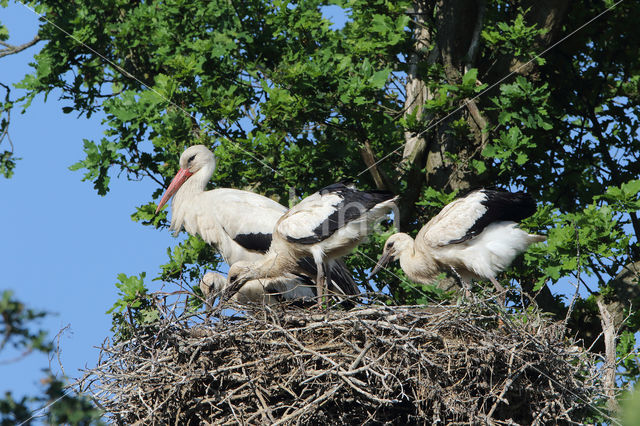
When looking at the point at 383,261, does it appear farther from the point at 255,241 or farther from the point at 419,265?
the point at 255,241

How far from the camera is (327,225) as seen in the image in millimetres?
6121

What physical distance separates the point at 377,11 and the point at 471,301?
3.99 metres

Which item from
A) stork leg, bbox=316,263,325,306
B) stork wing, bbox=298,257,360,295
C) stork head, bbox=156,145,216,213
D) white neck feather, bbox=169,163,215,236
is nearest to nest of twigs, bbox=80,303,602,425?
stork leg, bbox=316,263,325,306

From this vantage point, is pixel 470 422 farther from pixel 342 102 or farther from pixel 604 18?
pixel 604 18

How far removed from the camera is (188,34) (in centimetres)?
867

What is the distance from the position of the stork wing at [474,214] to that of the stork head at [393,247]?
209mm

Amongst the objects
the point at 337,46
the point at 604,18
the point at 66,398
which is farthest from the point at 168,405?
the point at 604,18

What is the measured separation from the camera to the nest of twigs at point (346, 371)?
479 centimetres

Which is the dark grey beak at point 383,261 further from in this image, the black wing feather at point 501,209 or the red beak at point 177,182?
the red beak at point 177,182

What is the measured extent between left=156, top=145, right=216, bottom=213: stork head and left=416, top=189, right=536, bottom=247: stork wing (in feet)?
6.69

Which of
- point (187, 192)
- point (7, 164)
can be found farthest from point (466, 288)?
point (7, 164)

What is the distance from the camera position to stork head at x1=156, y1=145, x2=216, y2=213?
750 centimetres

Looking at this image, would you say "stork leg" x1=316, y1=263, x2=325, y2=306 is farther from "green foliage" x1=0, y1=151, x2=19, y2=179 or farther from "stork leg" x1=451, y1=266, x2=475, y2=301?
"green foliage" x1=0, y1=151, x2=19, y2=179

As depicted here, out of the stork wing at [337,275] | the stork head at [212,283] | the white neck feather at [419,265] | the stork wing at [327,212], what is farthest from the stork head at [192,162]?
the white neck feather at [419,265]
